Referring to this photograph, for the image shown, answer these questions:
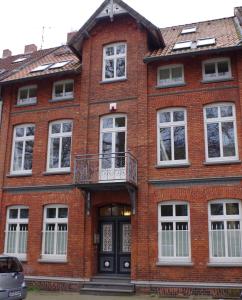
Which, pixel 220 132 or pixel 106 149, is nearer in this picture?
pixel 220 132

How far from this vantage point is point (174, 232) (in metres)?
14.2

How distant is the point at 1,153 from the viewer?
57.5 feet

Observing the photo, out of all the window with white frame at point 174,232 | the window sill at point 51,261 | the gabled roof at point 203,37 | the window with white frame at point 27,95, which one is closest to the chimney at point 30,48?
the window with white frame at point 27,95

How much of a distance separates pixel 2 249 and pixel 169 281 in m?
7.16

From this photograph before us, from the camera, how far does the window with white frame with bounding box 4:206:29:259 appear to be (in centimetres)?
1622

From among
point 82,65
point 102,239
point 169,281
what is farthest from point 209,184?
point 82,65

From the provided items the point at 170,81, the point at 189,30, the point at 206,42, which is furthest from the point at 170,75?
the point at 189,30

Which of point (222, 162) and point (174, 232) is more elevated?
point (222, 162)

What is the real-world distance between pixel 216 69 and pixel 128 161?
505 centimetres

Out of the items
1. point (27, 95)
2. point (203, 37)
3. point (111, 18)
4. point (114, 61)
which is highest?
point (111, 18)

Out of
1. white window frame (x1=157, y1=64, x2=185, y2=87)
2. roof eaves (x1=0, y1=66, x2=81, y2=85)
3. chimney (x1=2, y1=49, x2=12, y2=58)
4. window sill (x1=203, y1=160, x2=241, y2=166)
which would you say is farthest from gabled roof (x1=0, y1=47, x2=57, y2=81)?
window sill (x1=203, y1=160, x2=241, y2=166)

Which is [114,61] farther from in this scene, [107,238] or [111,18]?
[107,238]

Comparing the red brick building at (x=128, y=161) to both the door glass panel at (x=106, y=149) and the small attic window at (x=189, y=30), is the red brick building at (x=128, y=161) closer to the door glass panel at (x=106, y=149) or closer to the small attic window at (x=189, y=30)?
the door glass panel at (x=106, y=149)

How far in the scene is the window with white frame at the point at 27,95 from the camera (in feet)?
58.9
